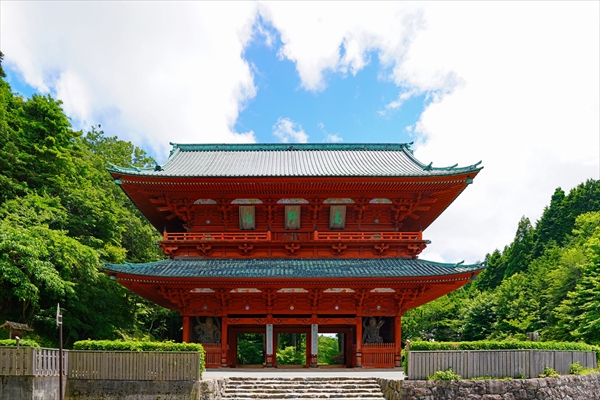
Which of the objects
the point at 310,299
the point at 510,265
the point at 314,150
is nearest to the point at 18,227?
the point at 310,299

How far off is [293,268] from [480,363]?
9.10 metres

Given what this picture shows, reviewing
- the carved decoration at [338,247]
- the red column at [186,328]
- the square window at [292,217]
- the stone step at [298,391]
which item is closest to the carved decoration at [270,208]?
the square window at [292,217]

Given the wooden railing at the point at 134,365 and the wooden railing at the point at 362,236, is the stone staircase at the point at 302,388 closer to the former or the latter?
the wooden railing at the point at 134,365

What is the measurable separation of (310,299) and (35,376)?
39.1ft

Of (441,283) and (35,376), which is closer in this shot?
(35,376)

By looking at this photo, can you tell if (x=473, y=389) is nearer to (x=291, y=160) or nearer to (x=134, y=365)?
(x=134, y=365)

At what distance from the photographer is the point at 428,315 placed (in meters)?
49.8

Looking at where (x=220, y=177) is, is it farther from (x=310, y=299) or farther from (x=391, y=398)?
(x=391, y=398)

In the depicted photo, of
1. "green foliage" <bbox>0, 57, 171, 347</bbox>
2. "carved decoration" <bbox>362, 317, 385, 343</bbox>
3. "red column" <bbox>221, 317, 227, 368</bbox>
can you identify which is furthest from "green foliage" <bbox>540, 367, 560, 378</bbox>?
"green foliage" <bbox>0, 57, 171, 347</bbox>

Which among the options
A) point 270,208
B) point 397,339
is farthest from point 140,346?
point 397,339

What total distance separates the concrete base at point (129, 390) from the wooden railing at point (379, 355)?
9332mm

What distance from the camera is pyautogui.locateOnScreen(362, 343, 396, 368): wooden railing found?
22203mm

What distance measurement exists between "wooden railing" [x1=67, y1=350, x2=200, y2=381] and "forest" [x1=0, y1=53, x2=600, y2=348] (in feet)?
21.3

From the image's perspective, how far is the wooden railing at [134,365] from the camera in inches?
630
